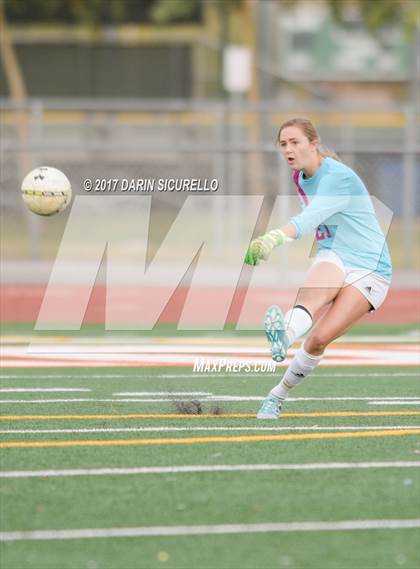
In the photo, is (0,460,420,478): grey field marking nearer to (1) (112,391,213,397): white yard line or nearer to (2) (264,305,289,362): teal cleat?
(2) (264,305,289,362): teal cleat

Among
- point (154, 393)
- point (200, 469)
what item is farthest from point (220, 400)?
point (200, 469)

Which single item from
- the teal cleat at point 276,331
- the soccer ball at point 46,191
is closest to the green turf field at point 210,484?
the teal cleat at point 276,331

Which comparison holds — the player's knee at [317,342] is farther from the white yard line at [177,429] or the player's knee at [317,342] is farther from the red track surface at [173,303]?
the red track surface at [173,303]

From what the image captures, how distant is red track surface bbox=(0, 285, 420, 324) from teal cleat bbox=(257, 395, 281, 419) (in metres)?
7.59

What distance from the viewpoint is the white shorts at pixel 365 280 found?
888cm

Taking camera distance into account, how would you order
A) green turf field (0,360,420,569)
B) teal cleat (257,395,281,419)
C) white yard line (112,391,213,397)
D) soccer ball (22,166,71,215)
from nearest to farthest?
green turf field (0,360,420,569)
teal cleat (257,395,281,419)
white yard line (112,391,213,397)
soccer ball (22,166,71,215)

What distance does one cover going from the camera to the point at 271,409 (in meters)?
9.09

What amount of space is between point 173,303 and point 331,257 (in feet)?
31.1

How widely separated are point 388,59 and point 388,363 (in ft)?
159

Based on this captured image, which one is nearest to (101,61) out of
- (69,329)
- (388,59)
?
(69,329)

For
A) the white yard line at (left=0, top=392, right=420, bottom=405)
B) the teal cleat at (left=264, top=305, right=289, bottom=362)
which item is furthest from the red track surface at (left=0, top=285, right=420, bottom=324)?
the teal cleat at (left=264, top=305, right=289, bottom=362)

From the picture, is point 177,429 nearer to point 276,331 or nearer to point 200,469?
point 276,331

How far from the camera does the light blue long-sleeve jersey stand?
8859 mm

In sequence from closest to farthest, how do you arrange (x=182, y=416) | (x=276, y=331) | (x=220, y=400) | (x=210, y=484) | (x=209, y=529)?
(x=209, y=529)
(x=210, y=484)
(x=276, y=331)
(x=182, y=416)
(x=220, y=400)
